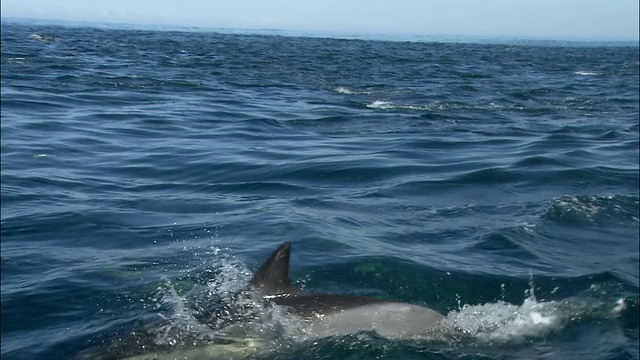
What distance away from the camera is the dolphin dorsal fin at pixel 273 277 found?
809cm

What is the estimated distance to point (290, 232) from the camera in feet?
39.5

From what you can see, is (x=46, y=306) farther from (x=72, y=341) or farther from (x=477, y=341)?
(x=477, y=341)

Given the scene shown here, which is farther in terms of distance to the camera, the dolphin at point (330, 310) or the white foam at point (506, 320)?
the white foam at point (506, 320)

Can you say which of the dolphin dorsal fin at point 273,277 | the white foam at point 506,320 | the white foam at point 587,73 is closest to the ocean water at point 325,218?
the white foam at point 506,320

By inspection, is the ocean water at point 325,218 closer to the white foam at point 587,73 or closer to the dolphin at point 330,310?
the dolphin at point 330,310

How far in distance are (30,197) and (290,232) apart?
4003mm

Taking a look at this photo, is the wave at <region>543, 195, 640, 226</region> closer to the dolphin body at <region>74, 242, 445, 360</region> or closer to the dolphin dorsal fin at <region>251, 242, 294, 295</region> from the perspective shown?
the dolphin body at <region>74, 242, 445, 360</region>

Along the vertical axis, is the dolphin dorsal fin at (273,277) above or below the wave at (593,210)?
above

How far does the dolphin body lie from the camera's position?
7.59 m

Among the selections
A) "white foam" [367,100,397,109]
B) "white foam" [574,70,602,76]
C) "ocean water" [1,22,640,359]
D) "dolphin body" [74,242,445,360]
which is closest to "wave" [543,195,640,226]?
"ocean water" [1,22,640,359]

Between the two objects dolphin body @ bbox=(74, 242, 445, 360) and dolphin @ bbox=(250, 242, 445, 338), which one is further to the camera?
dolphin @ bbox=(250, 242, 445, 338)

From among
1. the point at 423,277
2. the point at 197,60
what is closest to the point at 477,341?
the point at 423,277

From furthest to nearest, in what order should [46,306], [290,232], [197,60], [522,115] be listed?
1. [197,60]
2. [522,115]
3. [290,232]
4. [46,306]

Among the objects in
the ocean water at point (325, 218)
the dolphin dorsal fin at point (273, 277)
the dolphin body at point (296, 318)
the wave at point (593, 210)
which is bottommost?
the ocean water at point (325, 218)
